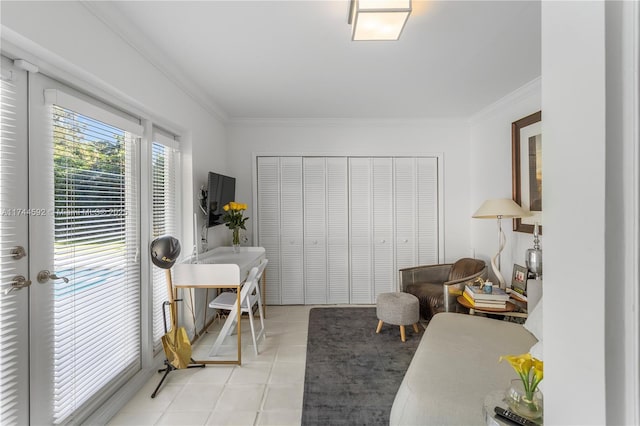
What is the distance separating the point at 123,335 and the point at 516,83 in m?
4.11

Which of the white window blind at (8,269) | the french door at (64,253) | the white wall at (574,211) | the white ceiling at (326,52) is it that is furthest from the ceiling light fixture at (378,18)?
the white window blind at (8,269)

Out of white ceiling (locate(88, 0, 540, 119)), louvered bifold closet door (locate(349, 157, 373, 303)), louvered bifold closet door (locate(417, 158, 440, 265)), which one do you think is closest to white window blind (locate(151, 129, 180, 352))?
white ceiling (locate(88, 0, 540, 119))

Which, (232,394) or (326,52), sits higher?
(326,52)

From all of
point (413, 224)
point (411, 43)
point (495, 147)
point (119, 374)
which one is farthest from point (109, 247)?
point (495, 147)

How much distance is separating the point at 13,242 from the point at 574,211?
2151 mm

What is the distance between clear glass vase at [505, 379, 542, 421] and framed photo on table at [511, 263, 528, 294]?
2.43 m

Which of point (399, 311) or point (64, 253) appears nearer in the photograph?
point (64, 253)

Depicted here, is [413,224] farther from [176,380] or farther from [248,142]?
[176,380]

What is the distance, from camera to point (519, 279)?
3.01 m

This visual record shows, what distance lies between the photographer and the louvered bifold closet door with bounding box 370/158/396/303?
4.16m

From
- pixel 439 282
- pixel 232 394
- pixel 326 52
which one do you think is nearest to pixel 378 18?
pixel 326 52

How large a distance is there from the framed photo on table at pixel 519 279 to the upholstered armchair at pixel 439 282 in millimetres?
295

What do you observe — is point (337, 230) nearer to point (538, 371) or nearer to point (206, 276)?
point (206, 276)

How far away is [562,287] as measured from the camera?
51cm
